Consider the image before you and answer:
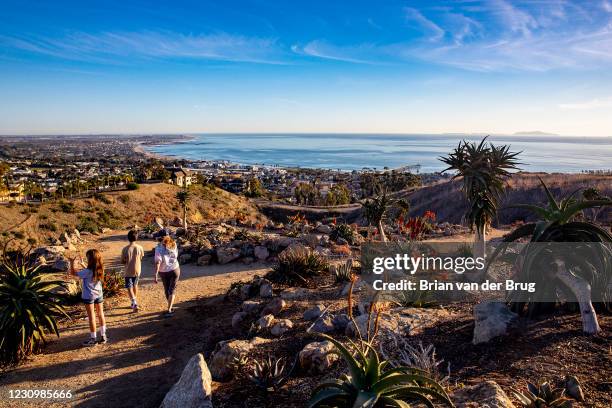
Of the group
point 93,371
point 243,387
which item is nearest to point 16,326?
point 93,371

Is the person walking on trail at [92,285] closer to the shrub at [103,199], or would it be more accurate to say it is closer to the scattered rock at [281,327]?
the scattered rock at [281,327]

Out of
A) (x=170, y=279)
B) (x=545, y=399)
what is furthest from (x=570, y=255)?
(x=170, y=279)

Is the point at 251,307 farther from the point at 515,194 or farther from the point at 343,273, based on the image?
the point at 515,194

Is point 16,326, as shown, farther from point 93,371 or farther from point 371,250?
point 371,250

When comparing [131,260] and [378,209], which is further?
[378,209]

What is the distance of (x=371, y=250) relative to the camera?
1250 centimetres

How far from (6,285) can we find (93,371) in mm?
2216

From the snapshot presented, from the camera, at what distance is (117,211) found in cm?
3356

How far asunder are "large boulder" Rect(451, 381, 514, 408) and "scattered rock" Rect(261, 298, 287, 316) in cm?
442

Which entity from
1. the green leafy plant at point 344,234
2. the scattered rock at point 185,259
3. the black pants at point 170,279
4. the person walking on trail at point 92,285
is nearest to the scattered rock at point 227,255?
the scattered rock at point 185,259

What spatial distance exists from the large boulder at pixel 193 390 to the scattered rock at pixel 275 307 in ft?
9.91

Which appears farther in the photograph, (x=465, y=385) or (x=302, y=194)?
(x=302, y=194)

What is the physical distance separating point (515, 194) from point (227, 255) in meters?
34.3

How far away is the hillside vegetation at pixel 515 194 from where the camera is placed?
33.7 meters
